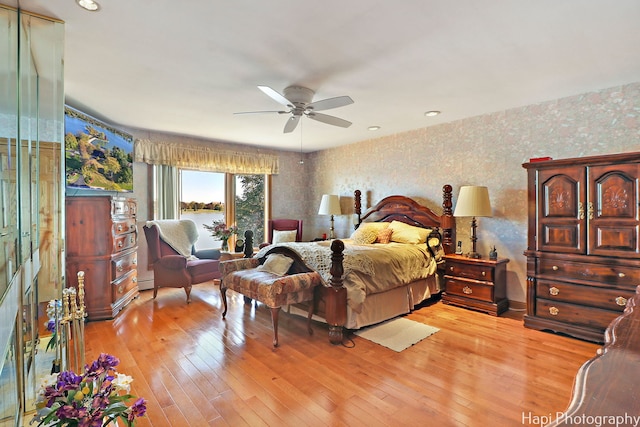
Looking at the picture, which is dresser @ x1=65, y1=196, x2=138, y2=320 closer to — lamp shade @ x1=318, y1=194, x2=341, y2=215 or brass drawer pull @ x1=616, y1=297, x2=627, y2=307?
lamp shade @ x1=318, y1=194, x2=341, y2=215

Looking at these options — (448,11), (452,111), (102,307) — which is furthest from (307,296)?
(452,111)

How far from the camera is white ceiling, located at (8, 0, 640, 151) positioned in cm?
192

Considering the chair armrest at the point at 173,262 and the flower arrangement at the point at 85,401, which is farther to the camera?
the chair armrest at the point at 173,262

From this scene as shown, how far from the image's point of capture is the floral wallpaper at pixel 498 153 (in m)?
3.26

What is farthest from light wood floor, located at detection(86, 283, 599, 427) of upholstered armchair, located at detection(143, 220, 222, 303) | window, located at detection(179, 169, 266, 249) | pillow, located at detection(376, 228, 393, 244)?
window, located at detection(179, 169, 266, 249)

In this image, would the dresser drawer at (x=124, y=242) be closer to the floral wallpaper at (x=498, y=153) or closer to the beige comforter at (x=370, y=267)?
the beige comforter at (x=370, y=267)

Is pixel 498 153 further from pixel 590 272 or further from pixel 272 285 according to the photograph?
Answer: pixel 272 285

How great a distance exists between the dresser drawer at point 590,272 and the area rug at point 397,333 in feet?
4.24

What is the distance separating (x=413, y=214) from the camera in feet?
15.7

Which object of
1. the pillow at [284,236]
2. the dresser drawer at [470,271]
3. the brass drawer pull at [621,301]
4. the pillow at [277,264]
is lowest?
the brass drawer pull at [621,301]

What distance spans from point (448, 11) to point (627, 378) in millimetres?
2001

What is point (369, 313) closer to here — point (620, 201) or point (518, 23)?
point (620, 201)

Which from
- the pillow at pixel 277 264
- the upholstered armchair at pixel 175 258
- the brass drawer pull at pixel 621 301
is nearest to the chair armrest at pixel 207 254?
the upholstered armchair at pixel 175 258

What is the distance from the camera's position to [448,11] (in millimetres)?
1927
